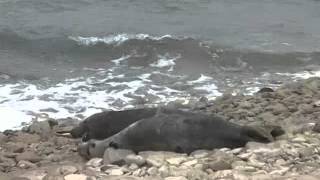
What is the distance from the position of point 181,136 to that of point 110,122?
171cm

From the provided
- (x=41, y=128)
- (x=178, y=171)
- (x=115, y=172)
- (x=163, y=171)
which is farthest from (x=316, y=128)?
(x=41, y=128)

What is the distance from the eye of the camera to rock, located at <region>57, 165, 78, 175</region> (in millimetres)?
A: 6430

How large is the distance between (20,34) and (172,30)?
4134 millimetres

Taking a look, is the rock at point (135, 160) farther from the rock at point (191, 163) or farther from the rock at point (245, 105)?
the rock at point (245, 105)

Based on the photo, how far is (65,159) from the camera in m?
7.74

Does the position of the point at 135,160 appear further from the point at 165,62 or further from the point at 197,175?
the point at 165,62

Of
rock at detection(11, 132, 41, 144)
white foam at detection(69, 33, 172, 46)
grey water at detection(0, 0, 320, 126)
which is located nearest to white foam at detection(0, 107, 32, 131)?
grey water at detection(0, 0, 320, 126)

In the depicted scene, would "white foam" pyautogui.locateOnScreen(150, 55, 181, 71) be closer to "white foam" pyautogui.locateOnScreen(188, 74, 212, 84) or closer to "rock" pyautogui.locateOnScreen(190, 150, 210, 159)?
"white foam" pyautogui.locateOnScreen(188, 74, 212, 84)

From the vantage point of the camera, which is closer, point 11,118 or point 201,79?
Answer: point 11,118

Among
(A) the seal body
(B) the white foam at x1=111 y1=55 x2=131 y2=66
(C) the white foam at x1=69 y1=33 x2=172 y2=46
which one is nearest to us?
(A) the seal body

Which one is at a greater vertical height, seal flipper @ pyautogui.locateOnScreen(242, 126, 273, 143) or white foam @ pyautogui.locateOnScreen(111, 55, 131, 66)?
seal flipper @ pyautogui.locateOnScreen(242, 126, 273, 143)

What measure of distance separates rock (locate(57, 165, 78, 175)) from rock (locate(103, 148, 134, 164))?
0.43 m

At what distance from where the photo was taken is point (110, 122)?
342 inches

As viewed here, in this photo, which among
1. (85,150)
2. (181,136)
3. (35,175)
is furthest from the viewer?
Result: (85,150)
